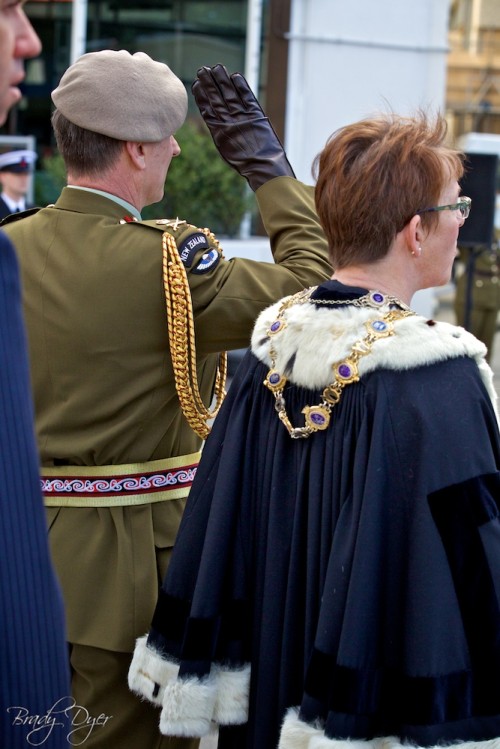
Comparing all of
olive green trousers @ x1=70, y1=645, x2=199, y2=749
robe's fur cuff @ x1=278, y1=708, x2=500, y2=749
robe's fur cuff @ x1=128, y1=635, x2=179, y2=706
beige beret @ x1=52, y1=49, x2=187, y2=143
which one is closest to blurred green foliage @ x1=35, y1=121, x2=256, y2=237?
beige beret @ x1=52, y1=49, x2=187, y2=143

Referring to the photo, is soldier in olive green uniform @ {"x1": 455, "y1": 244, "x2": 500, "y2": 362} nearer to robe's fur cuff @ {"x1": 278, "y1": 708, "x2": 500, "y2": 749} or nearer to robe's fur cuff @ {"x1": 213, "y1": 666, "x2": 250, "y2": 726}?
robe's fur cuff @ {"x1": 213, "y1": 666, "x2": 250, "y2": 726}

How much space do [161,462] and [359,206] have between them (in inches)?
31.2

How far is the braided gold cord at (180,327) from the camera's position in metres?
2.22

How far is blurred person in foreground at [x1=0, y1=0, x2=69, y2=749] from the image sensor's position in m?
1.11

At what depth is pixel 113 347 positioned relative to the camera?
2.26 meters

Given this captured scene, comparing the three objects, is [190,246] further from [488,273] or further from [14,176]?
[488,273]


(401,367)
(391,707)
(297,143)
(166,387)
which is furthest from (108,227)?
(297,143)

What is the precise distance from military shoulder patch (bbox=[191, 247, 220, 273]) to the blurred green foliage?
817 centimetres

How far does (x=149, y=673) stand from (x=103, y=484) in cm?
44

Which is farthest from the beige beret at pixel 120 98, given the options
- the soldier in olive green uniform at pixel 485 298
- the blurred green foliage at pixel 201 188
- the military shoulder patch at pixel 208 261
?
the soldier in olive green uniform at pixel 485 298

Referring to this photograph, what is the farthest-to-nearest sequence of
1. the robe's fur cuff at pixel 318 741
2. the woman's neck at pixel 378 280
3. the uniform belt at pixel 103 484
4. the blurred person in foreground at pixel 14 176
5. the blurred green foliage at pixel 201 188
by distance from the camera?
the blurred green foliage at pixel 201 188, the blurred person in foreground at pixel 14 176, the uniform belt at pixel 103 484, the woman's neck at pixel 378 280, the robe's fur cuff at pixel 318 741

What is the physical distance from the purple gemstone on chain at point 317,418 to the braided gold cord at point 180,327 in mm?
478

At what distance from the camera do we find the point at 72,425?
2307mm

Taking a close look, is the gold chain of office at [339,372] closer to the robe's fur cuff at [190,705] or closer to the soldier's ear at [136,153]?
the robe's fur cuff at [190,705]
